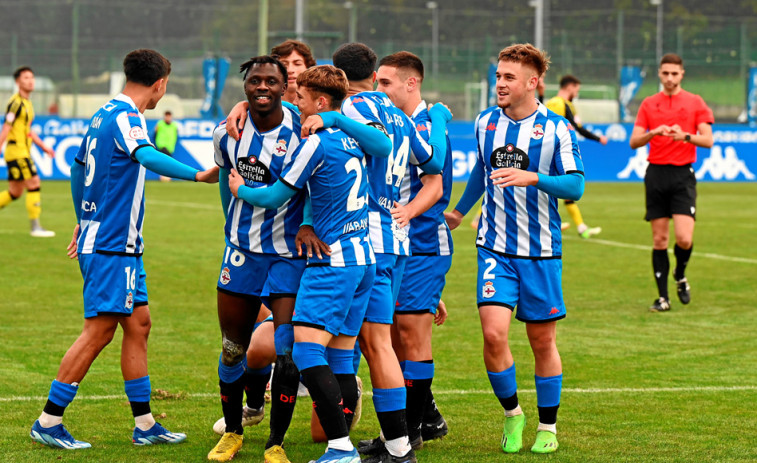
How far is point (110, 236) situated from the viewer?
5.81 m

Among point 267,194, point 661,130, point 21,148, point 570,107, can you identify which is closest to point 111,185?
point 267,194

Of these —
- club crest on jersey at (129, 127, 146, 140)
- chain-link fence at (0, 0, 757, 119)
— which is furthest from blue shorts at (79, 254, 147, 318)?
chain-link fence at (0, 0, 757, 119)

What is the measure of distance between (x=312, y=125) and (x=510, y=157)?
1317 millimetres

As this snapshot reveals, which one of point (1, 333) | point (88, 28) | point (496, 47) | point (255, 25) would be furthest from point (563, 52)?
point (1, 333)

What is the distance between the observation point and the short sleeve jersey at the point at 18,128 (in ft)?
50.4

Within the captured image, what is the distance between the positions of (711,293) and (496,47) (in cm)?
2968

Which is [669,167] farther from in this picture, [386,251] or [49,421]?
[49,421]

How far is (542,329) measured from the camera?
19.2 ft

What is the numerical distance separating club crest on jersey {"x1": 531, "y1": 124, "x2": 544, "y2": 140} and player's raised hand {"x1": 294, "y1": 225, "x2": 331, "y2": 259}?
55.2 inches

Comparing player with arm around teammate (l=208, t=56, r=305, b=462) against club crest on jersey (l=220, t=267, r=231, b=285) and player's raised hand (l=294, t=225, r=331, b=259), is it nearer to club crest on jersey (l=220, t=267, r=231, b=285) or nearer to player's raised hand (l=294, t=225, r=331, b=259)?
club crest on jersey (l=220, t=267, r=231, b=285)

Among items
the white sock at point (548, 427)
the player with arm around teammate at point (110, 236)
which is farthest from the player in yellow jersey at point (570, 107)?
the player with arm around teammate at point (110, 236)

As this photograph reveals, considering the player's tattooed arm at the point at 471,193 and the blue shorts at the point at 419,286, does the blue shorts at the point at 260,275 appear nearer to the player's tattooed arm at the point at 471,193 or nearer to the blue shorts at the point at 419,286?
the blue shorts at the point at 419,286

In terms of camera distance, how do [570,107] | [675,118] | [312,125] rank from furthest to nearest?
[570,107], [675,118], [312,125]

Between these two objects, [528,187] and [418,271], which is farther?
[418,271]
